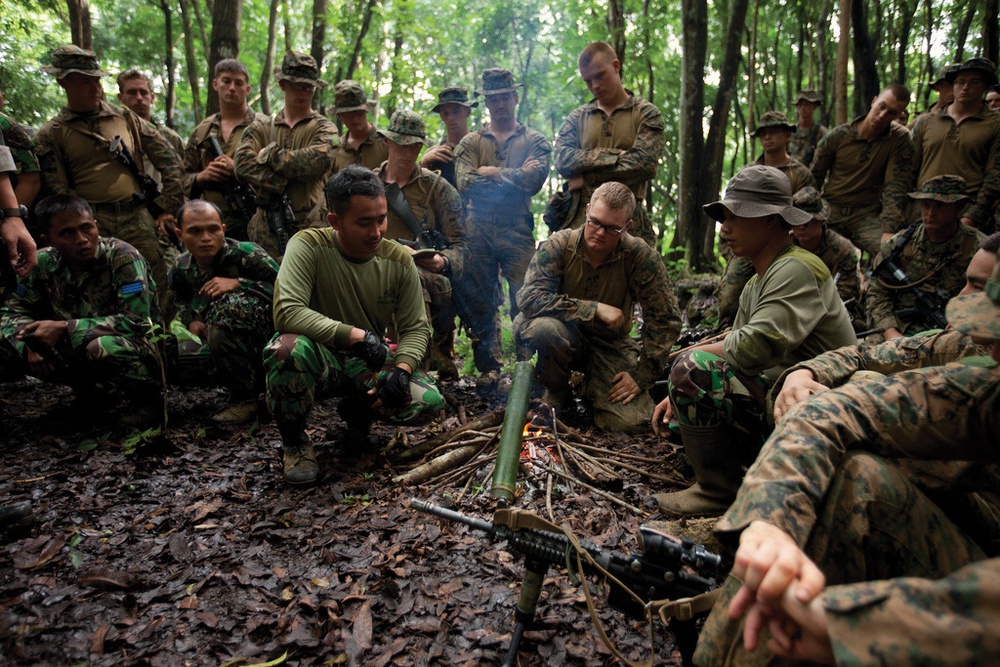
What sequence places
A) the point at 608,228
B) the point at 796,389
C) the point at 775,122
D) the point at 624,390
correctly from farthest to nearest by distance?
the point at 775,122 → the point at 624,390 → the point at 608,228 → the point at 796,389

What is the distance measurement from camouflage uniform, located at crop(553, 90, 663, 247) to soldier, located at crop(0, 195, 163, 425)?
4167mm

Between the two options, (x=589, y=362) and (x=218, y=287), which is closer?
(x=218, y=287)

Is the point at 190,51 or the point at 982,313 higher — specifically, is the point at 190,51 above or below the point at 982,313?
above

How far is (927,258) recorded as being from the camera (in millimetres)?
5430

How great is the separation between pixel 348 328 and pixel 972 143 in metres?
7.47

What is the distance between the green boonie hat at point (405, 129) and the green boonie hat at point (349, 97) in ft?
3.07

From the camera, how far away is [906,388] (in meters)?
1.86

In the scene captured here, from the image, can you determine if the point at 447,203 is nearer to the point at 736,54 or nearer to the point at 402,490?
the point at 402,490

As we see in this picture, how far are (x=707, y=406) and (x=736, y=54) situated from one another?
6.93 meters

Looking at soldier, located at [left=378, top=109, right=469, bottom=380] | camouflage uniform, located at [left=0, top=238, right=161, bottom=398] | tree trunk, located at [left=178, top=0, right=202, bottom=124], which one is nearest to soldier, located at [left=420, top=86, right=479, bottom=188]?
soldier, located at [left=378, top=109, right=469, bottom=380]

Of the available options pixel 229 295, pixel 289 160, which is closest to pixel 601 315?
pixel 229 295

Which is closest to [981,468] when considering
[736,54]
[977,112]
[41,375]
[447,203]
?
[447,203]

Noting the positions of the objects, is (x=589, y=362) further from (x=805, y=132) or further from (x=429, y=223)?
(x=805, y=132)

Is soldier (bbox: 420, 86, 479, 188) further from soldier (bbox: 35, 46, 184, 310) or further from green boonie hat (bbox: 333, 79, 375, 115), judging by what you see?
soldier (bbox: 35, 46, 184, 310)
